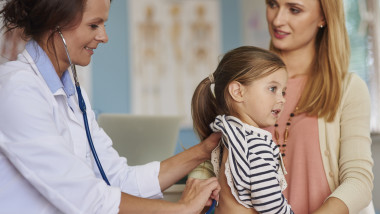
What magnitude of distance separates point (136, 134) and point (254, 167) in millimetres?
1176

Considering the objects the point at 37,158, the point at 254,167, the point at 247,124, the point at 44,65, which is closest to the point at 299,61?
the point at 247,124

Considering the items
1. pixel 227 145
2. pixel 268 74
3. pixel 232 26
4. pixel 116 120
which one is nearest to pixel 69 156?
pixel 227 145

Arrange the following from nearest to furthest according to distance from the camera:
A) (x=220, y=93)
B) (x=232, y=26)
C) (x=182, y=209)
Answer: (x=182, y=209), (x=220, y=93), (x=232, y=26)

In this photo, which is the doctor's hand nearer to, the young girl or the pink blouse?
the young girl

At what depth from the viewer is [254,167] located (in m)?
1.17

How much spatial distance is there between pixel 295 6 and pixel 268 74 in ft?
1.42

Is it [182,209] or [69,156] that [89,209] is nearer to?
[69,156]

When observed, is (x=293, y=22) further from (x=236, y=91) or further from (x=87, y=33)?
(x=87, y=33)

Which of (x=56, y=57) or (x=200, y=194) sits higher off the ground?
(x=56, y=57)

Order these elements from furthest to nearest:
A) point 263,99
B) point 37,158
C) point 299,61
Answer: point 299,61 < point 263,99 < point 37,158

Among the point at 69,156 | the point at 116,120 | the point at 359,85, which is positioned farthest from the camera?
the point at 116,120

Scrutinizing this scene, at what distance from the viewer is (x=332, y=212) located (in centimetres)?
129

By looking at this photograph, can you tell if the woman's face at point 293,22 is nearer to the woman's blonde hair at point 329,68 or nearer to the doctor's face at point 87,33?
the woman's blonde hair at point 329,68

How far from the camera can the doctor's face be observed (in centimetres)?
124
